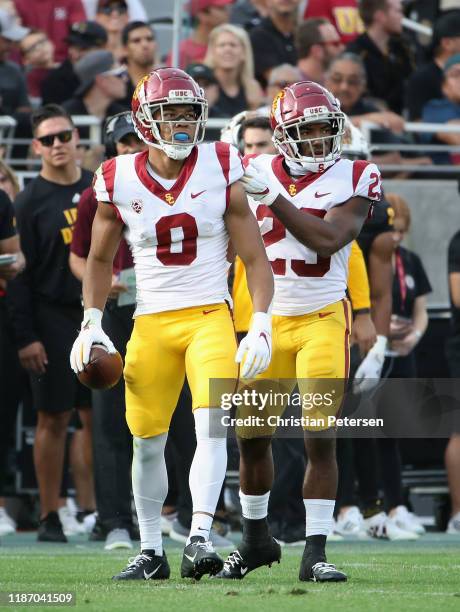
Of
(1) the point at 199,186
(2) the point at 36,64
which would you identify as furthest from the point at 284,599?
(2) the point at 36,64

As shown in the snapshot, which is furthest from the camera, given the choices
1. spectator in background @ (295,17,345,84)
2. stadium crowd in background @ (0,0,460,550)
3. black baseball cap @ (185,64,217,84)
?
spectator in background @ (295,17,345,84)

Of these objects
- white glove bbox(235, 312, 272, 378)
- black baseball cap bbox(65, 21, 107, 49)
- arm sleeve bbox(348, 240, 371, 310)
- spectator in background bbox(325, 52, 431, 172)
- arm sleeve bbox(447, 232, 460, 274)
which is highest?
black baseball cap bbox(65, 21, 107, 49)

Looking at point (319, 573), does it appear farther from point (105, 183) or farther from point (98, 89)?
point (98, 89)

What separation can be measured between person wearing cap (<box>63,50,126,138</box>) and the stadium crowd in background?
0.01m

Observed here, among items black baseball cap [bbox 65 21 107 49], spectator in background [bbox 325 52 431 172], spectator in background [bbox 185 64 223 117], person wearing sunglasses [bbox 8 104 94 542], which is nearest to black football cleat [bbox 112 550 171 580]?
person wearing sunglasses [bbox 8 104 94 542]

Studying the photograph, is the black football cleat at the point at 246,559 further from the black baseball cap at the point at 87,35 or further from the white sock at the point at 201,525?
the black baseball cap at the point at 87,35

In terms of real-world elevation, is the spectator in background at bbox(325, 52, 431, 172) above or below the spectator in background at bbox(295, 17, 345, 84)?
below

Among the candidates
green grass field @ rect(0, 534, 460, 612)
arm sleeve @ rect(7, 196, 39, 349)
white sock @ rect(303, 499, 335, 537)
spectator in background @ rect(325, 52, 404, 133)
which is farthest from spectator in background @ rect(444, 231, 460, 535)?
white sock @ rect(303, 499, 335, 537)

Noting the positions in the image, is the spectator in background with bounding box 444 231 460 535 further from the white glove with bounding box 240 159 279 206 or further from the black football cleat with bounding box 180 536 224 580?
the black football cleat with bounding box 180 536 224 580

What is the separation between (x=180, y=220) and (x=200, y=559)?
1.32 m

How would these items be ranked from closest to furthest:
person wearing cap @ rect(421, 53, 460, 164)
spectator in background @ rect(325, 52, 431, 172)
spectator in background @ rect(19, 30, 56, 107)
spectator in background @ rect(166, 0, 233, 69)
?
Answer: spectator in background @ rect(325, 52, 431, 172), person wearing cap @ rect(421, 53, 460, 164), spectator in background @ rect(19, 30, 56, 107), spectator in background @ rect(166, 0, 233, 69)

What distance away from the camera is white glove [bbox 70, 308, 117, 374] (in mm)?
5566

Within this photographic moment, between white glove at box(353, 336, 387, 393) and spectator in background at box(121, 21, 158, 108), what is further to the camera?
spectator in background at box(121, 21, 158, 108)

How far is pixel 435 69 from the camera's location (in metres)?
11.6
